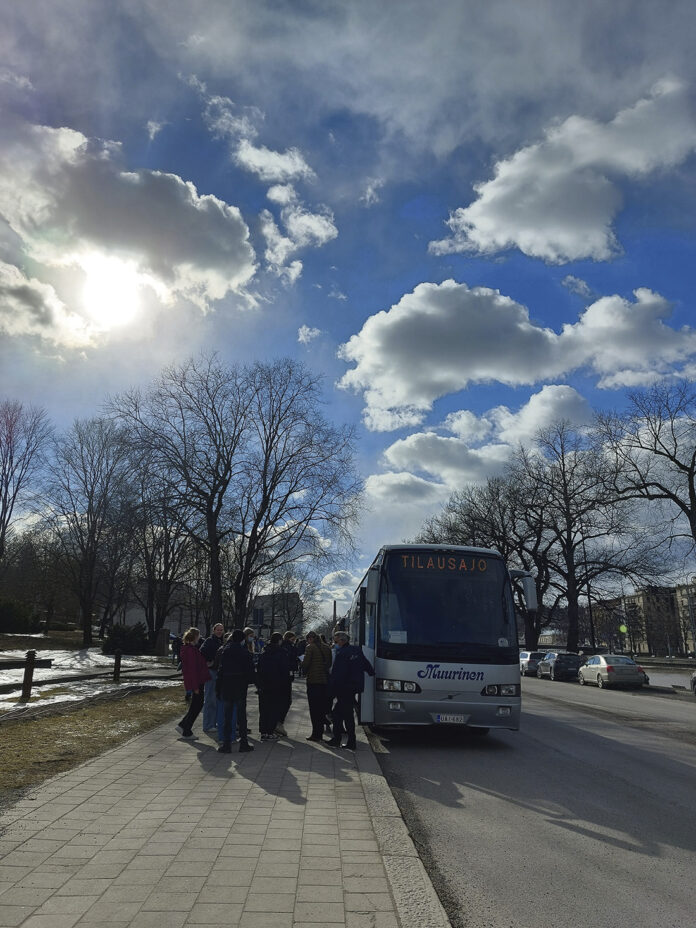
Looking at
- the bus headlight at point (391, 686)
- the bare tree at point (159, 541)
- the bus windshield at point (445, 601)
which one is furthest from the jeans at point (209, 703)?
the bare tree at point (159, 541)

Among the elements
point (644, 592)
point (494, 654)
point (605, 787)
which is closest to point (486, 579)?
point (494, 654)

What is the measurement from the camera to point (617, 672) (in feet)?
93.5

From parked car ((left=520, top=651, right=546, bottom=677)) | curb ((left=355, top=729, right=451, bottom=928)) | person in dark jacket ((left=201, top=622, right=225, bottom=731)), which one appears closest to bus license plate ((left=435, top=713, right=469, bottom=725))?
curb ((left=355, top=729, right=451, bottom=928))

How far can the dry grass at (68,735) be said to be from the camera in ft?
23.5

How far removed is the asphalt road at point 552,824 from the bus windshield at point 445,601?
1.67 meters

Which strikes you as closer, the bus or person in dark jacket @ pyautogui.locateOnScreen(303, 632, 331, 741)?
the bus

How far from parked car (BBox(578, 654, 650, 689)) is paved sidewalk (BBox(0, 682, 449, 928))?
2406cm

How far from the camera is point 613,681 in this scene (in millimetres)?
28484

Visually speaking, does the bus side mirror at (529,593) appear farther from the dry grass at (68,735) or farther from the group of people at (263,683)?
the dry grass at (68,735)

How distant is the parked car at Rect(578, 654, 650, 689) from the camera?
28.2 metres

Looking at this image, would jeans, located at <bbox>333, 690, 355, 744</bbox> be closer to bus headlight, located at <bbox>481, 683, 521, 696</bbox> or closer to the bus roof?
bus headlight, located at <bbox>481, 683, 521, 696</bbox>

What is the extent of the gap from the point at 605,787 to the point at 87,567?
39.2 metres

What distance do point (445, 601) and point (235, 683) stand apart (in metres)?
3.56

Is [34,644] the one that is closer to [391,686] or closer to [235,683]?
[235,683]
